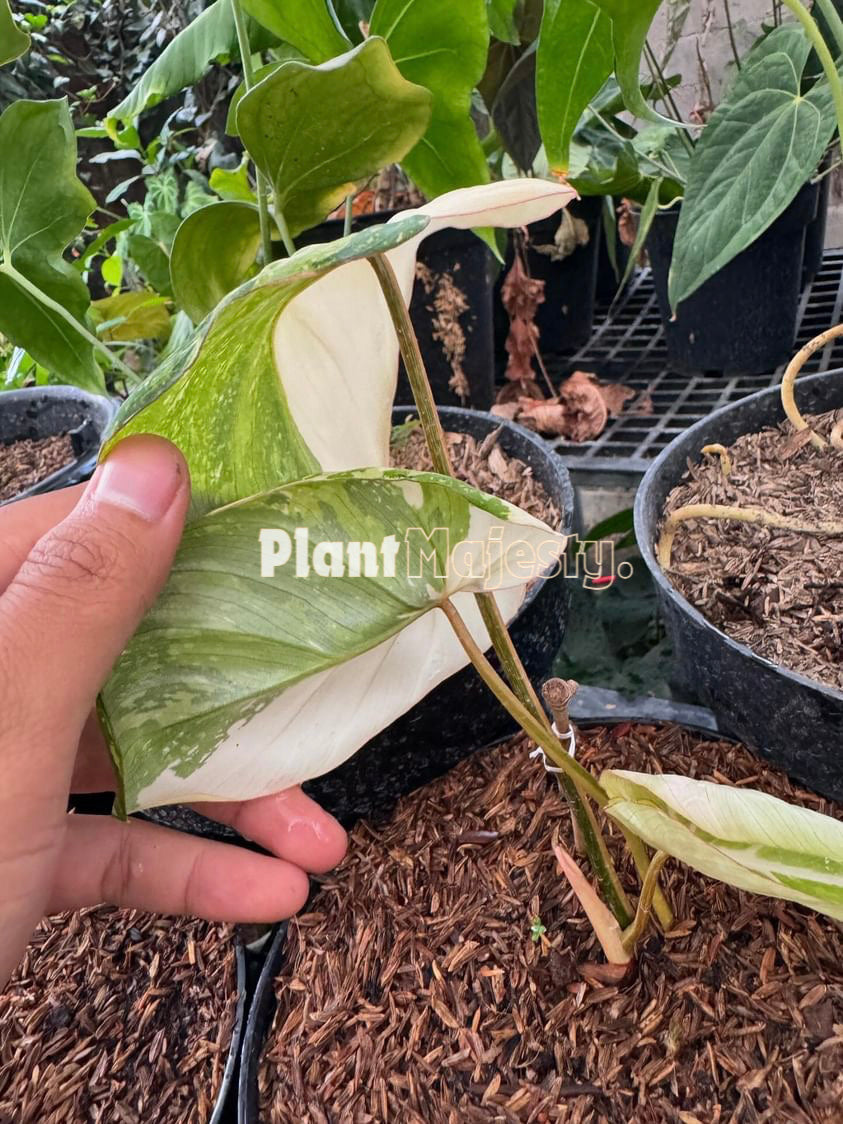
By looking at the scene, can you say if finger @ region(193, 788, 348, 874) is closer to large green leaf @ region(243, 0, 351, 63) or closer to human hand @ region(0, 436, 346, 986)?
human hand @ region(0, 436, 346, 986)

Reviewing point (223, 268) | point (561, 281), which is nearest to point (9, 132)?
point (223, 268)

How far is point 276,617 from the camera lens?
13.4 inches

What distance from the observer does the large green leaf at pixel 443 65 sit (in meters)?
0.57

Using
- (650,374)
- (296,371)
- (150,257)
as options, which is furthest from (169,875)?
(650,374)

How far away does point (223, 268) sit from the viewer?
0.67 meters

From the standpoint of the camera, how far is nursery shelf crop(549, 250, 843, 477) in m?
0.91

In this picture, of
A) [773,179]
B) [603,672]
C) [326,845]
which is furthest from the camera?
[603,672]

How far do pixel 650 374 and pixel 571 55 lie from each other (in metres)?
0.58

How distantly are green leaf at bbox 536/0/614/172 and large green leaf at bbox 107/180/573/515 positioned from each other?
1.04 feet

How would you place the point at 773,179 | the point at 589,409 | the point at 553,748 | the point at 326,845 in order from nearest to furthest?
the point at 553,748
the point at 326,845
the point at 773,179
the point at 589,409

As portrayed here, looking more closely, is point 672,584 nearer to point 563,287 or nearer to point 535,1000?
point 535,1000

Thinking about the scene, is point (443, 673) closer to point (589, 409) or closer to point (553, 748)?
point (553, 748)

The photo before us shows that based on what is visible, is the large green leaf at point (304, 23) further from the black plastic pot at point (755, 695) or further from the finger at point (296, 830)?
the finger at point (296, 830)

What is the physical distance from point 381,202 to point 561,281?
292 millimetres
